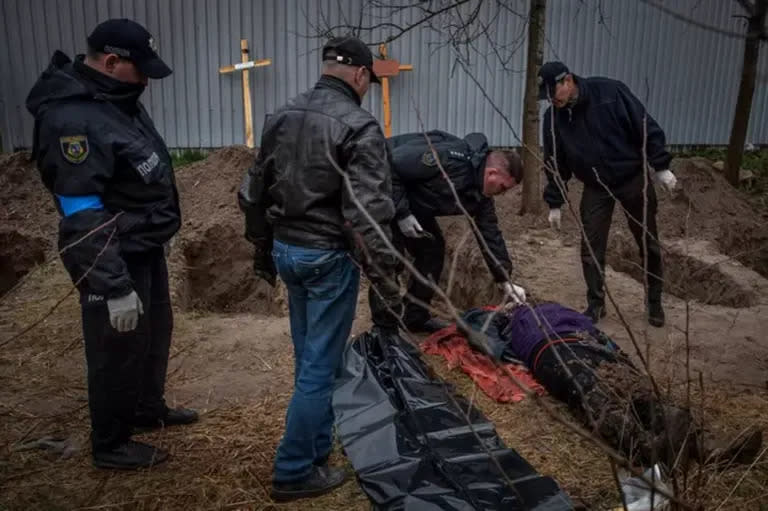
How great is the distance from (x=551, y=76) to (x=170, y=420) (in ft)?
11.0

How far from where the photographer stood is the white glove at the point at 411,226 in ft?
15.6

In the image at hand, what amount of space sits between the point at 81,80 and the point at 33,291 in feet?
11.5

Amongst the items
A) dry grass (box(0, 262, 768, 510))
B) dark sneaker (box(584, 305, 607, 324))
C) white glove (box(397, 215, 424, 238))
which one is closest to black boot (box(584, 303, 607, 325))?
dark sneaker (box(584, 305, 607, 324))

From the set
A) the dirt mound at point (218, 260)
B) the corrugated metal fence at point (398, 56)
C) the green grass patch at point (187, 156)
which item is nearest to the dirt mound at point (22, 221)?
the dirt mound at point (218, 260)

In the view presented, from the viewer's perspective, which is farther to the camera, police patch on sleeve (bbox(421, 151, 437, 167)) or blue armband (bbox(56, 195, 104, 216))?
police patch on sleeve (bbox(421, 151, 437, 167))

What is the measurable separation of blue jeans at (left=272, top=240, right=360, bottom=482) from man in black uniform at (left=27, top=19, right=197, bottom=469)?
663 millimetres

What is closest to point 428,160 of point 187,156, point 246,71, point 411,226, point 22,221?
point 411,226

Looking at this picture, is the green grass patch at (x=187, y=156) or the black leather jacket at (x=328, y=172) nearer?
the black leather jacket at (x=328, y=172)

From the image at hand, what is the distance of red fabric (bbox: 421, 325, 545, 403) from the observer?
4.23 m

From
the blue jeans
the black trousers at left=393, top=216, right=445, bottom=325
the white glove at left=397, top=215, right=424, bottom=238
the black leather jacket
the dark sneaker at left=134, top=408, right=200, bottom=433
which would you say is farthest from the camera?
the black trousers at left=393, top=216, right=445, bottom=325

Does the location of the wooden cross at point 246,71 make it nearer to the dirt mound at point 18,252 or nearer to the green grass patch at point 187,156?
the green grass patch at point 187,156

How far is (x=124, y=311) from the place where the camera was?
3.02 meters

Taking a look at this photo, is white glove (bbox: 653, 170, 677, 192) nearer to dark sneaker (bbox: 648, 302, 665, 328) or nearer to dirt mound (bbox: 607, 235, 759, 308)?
dark sneaker (bbox: 648, 302, 665, 328)

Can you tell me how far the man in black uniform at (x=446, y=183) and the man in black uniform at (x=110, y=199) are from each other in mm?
1697
